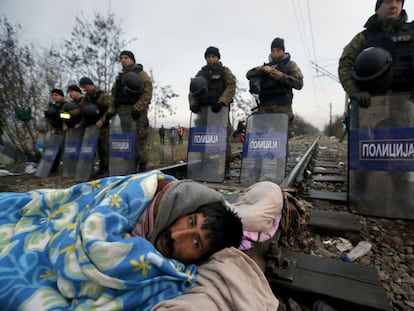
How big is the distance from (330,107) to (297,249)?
6739cm

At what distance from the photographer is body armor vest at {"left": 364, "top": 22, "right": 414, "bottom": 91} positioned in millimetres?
2596

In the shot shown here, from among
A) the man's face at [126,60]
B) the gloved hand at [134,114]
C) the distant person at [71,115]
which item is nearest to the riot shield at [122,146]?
the gloved hand at [134,114]

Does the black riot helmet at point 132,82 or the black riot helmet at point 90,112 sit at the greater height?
the black riot helmet at point 132,82

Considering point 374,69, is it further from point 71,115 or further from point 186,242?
point 71,115

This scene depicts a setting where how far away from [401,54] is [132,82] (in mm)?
4133

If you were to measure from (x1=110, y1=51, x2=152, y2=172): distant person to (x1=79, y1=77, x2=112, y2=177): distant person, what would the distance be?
54 centimetres

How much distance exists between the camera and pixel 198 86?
171 inches

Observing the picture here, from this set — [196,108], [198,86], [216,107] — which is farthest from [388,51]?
[196,108]

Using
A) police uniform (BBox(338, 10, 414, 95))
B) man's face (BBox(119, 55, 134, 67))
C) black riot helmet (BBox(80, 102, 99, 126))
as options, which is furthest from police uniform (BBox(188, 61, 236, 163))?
black riot helmet (BBox(80, 102, 99, 126))

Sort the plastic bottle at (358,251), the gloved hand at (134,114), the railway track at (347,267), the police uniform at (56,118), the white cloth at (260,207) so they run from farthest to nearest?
the police uniform at (56,118) < the gloved hand at (134,114) < the plastic bottle at (358,251) < the white cloth at (260,207) < the railway track at (347,267)

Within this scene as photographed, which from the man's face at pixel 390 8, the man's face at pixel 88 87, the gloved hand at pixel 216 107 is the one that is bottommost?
the gloved hand at pixel 216 107

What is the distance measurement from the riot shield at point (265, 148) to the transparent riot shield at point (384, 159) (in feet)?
3.56

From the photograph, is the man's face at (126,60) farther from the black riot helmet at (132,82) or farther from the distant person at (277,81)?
the distant person at (277,81)

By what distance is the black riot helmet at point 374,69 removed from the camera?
99.0 inches
